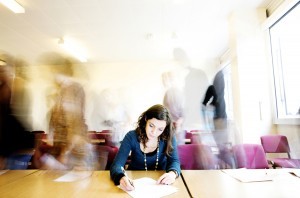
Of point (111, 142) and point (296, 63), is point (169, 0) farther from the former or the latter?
point (111, 142)

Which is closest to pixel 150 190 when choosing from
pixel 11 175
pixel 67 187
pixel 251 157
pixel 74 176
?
pixel 67 187

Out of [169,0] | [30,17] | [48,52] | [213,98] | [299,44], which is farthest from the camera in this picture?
[48,52]

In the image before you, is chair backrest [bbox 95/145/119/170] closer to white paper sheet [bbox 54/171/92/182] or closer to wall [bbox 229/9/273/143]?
white paper sheet [bbox 54/171/92/182]

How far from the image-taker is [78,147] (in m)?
1.40

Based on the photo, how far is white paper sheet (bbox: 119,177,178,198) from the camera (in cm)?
88

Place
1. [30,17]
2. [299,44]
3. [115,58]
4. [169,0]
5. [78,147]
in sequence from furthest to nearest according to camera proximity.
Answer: [115,58] → [30,17] → [169,0] → [299,44] → [78,147]

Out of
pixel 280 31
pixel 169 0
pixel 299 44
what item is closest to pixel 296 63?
pixel 299 44

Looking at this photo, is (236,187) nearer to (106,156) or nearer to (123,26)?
(106,156)

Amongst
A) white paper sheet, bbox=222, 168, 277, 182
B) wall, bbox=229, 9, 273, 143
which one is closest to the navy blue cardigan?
white paper sheet, bbox=222, 168, 277, 182

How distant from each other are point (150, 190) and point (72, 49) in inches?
178

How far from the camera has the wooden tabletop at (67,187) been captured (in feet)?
2.96

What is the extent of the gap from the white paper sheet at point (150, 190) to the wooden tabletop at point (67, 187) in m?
0.03

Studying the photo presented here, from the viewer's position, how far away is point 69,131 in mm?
→ 1458

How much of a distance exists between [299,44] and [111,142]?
10.1ft
